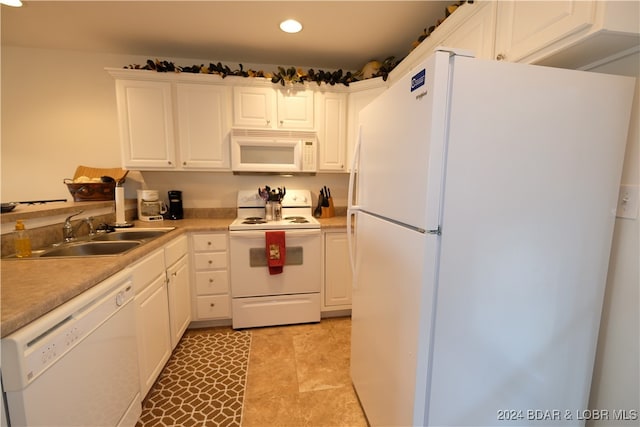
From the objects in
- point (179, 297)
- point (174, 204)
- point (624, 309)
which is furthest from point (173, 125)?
point (624, 309)

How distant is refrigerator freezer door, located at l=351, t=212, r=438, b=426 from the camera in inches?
35.9

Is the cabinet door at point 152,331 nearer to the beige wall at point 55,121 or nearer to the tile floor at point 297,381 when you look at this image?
the tile floor at point 297,381

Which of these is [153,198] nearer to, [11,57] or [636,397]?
[11,57]

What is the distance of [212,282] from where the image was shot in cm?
231

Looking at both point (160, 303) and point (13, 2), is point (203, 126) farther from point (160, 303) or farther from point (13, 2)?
point (160, 303)

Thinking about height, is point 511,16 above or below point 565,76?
above

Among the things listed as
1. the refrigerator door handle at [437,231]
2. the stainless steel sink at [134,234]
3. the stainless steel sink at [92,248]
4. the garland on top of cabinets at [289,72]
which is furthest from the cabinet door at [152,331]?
the garland on top of cabinets at [289,72]

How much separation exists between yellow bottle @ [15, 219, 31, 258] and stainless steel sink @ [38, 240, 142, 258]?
0.42 feet

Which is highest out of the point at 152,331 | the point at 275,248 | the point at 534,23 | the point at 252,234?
the point at 534,23

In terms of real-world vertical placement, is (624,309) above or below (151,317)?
above

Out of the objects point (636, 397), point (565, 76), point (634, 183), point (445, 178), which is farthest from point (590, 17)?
point (636, 397)

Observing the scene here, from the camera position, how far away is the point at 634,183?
1026 mm

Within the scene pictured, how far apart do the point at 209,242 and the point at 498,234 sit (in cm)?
209

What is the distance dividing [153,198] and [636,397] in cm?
327
